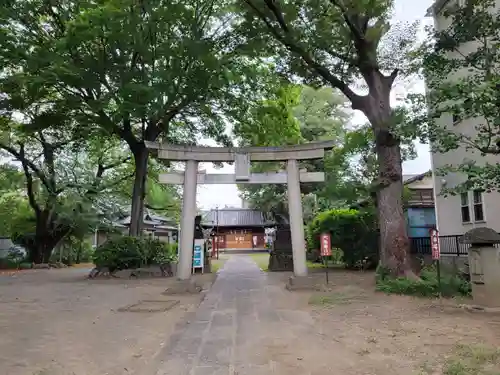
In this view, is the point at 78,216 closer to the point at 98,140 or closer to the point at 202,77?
the point at 98,140

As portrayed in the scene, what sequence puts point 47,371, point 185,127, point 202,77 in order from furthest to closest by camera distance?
point 185,127, point 202,77, point 47,371

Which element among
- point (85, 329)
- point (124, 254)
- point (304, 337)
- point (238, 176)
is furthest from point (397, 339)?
point (124, 254)

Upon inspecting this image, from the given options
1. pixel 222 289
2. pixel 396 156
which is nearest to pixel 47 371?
pixel 222 289

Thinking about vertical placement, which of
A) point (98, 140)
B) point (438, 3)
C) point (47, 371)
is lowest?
point (47, 371)

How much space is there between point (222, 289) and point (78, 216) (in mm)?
13670

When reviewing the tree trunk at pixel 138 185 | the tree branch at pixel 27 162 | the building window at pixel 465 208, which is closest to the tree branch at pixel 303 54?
the building window at pixel 465 208

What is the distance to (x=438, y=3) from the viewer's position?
50.5ft

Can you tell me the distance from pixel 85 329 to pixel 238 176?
22.3ft

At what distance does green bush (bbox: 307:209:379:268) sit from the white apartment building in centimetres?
300

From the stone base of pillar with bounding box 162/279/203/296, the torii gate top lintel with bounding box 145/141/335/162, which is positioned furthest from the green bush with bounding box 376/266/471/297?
the stone base of pillar with bounding box 162/279/203/296

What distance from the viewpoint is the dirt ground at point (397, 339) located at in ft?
15.3

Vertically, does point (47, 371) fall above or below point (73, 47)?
below

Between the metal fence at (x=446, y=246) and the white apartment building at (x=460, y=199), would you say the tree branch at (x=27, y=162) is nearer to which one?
the metal fence at (x=446, y=246)

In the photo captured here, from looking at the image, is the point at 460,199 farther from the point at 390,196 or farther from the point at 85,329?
the point at 85,329
